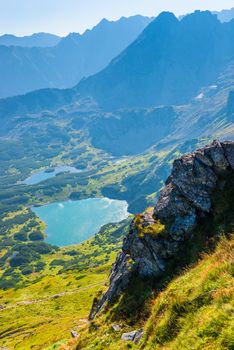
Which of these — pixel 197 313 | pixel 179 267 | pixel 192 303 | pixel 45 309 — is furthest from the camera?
pixel 45 309

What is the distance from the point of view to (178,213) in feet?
107

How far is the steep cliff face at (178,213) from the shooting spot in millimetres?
31156

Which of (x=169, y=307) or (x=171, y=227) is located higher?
(x=171, y=227)

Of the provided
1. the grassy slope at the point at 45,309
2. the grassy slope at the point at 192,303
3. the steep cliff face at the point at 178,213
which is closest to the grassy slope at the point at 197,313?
the grassy slope at the point at 192,303

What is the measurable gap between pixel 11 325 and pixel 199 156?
331 ft

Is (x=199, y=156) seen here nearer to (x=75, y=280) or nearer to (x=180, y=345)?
(x=180, y=345)

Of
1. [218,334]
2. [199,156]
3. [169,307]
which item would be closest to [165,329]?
[169,307]

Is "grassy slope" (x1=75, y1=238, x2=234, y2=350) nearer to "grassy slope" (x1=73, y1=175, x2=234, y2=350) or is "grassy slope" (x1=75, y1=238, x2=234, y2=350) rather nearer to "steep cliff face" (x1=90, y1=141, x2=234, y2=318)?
"grassy slope" (x1=73, y1=175, x2=234, y2=350)

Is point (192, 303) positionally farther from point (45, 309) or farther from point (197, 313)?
point (45, 309)

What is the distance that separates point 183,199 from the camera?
110ft

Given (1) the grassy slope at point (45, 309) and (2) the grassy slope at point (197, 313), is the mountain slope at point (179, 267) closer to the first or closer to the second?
(2) the grassy slope at point (197, 313)

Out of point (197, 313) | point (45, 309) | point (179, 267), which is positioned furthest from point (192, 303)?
point (45, 309)

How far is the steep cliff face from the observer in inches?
1227

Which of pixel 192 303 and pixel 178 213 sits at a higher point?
pixel 178 213
